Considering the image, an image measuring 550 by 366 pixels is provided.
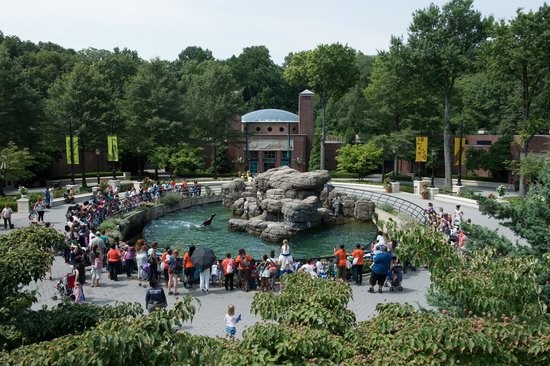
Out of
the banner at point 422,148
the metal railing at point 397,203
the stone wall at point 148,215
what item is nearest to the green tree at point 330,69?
the banner at point 422,148

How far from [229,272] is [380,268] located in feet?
16.4

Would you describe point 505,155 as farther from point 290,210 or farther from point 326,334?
point 326,334

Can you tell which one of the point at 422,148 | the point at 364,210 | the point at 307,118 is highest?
the point at 307,118

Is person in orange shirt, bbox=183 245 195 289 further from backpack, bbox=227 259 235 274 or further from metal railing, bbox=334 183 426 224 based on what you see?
metal railing, bbox=334 183 426 224

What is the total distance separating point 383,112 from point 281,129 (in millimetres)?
15265

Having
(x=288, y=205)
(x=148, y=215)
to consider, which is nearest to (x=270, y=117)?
(x=148, y=215)

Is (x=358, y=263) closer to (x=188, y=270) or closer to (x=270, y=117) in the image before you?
(x=188, y=270)

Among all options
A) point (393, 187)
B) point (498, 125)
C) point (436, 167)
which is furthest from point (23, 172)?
point (498, 125)

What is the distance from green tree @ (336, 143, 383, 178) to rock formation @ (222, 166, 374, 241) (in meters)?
15.3

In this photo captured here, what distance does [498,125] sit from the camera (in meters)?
57.4

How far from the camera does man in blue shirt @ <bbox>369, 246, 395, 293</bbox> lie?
663 inches

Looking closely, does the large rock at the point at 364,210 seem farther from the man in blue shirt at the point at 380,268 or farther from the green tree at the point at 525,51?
the man in blue shirt at the point at 380,268

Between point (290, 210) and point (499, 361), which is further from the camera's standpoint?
point (290, 210)

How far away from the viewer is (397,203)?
3684 cm
